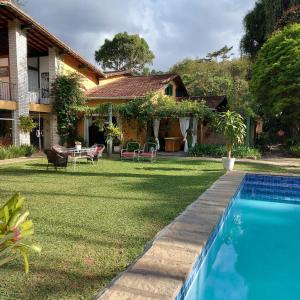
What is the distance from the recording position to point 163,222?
5.91 metres

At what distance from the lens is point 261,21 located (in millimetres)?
24250

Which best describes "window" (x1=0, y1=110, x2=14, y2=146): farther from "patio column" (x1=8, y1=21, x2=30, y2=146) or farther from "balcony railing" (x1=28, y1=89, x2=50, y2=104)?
"balcony railing" (x1=28, y1=89, x2=50, y2=104)

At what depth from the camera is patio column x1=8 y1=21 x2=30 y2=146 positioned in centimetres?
1706

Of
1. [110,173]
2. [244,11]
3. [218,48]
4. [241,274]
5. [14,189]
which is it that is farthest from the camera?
[218,48]

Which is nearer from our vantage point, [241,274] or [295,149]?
[241,274]

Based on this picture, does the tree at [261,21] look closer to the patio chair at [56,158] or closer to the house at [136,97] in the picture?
the house at [136,97]

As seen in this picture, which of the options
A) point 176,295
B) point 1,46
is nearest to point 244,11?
point 1,46

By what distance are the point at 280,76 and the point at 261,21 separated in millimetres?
9654

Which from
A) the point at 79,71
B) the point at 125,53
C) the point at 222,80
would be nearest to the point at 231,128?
the point at 79,71

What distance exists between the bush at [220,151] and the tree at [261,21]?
30.1 feet

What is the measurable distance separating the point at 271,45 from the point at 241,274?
1528 cm

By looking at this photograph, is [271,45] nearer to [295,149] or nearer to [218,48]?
[295,149]

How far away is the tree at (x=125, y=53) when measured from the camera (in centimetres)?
4438

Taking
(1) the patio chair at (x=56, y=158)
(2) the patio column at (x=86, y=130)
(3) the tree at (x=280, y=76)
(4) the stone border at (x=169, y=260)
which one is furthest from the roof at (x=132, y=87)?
(4) the stone border at (x=169, y=260)
